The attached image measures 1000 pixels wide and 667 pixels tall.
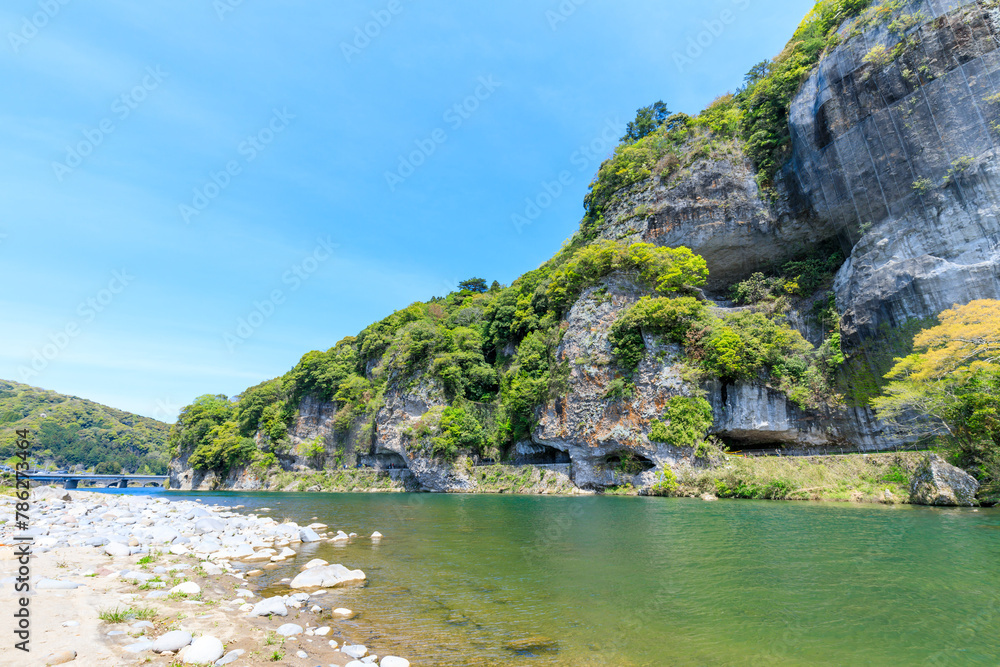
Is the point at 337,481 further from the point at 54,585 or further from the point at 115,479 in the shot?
the point at 115,479

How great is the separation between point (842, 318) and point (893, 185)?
886 centimetres

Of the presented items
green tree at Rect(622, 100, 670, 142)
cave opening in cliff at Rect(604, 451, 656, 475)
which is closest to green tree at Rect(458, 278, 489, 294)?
green tree at Rect(622, 100, 670, 142)

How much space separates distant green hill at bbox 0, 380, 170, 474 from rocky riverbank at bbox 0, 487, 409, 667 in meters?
94.9

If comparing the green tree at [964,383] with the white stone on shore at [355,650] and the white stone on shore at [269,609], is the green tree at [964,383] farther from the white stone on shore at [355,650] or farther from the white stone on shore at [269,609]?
the white stone on shore at [269,609]

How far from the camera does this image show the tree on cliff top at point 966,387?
17.4 m

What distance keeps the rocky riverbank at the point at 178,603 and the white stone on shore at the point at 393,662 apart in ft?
0.04

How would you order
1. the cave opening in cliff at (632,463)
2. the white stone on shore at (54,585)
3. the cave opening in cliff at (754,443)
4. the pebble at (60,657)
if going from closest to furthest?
1. the pebble at (60,657)
2. the white stone on shore at (54,585)
3. the cave opening in cliff at (754,443)
4. the cave opening in cliff at (632,463)

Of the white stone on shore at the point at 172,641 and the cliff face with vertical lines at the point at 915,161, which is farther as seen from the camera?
the cliff face with vertical lines at the point at 915,161

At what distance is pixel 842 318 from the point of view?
1148 inches

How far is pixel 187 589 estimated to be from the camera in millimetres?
7180

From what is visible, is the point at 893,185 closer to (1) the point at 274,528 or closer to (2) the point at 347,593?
(2) the point at 347,593

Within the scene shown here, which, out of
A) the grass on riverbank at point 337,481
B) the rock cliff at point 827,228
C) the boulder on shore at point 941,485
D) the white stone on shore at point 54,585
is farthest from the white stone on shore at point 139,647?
the grass on riverbank at point 337,481

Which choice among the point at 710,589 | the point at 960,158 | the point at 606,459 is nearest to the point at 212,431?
the point at 606,459

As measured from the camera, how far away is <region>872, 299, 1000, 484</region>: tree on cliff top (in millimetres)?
17375
